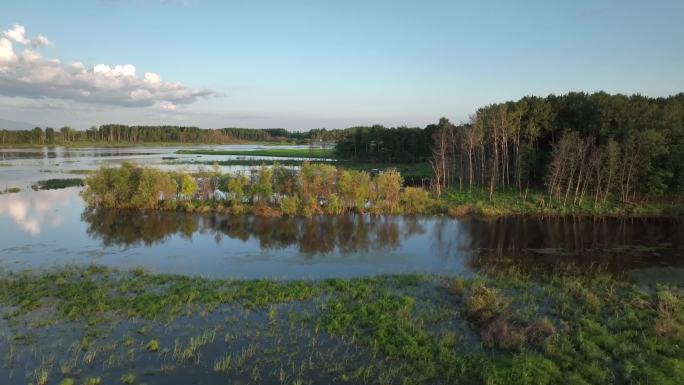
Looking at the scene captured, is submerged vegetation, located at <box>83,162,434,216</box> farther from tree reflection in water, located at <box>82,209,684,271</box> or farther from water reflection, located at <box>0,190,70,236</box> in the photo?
water reflection, located at <box>0,190,70,236</box>

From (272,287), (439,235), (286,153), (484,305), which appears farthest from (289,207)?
(286,153)

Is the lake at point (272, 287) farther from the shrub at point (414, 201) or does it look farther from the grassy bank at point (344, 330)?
the shrub at point (414, 201)

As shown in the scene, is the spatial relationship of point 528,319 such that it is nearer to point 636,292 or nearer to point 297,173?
point 636,292

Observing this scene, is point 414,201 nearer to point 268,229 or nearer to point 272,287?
point 268,229

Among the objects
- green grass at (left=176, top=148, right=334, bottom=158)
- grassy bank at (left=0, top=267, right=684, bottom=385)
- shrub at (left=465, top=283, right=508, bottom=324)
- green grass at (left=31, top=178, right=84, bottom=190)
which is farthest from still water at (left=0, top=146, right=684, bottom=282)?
green grass at (left=176, top=148, right=334, bottom=158)

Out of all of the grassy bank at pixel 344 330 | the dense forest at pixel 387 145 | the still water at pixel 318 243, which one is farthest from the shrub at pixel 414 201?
the dense forest at pixel 387 145

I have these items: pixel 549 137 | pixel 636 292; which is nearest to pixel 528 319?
pixel 636 292
